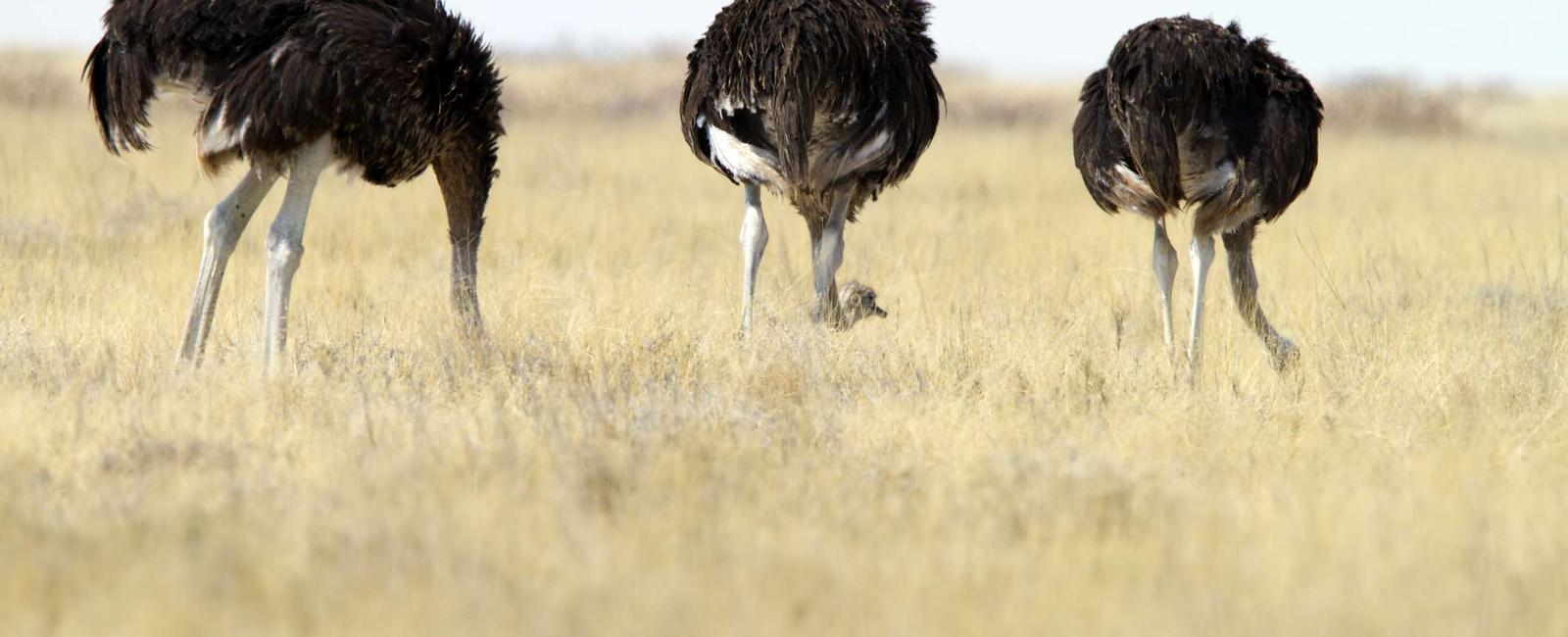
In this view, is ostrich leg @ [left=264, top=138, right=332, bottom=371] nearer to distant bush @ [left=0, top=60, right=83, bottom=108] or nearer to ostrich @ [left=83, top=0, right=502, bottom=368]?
ostrich @ [left=83, top=0, right=502, bottom=368]

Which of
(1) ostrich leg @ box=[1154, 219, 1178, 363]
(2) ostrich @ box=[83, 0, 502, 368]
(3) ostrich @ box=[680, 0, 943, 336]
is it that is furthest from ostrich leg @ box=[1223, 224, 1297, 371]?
(2) ostrich @ box=[83, 0, 502, 368]

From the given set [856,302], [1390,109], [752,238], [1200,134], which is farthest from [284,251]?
[1390,109]

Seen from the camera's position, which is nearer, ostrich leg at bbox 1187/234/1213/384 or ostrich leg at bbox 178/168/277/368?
ostrich leg at bbox 178/168/277/368

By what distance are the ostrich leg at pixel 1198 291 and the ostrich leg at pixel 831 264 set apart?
4.93 ft

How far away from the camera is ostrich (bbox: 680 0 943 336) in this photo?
676cm

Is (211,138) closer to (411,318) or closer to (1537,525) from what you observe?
(411,318)

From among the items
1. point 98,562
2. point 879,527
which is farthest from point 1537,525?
point 98,562

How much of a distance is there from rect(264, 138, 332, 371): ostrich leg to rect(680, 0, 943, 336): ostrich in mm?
1773

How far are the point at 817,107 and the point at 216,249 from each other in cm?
247

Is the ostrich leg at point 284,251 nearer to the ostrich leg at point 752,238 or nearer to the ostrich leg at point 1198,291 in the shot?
the ostrich leg at point 752,238

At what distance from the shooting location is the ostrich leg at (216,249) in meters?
6.37

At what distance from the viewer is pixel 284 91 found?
585 centimetres

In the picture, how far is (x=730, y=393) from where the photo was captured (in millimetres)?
6035

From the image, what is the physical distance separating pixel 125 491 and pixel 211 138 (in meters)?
1.80
